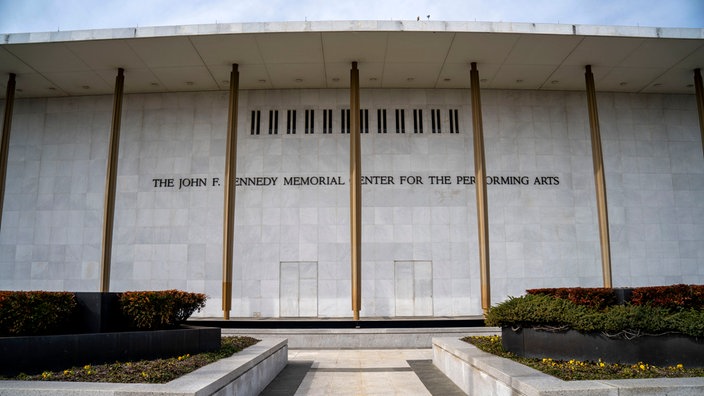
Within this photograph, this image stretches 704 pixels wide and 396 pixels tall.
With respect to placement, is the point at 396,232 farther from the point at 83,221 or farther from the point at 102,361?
the point at 102,361

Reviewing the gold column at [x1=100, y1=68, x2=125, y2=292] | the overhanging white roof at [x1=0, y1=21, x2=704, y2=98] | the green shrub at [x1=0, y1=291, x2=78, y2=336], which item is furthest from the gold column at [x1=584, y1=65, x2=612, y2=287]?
the gold column at [x1=100, y1=68, x2=125, y2=292]

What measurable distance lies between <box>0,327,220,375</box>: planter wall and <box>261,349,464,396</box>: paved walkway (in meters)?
1.67

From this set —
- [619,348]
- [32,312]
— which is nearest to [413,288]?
[619,348]

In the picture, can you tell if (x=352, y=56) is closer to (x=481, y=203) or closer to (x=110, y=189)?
(x=481, y=203)

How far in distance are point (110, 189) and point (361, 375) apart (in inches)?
454

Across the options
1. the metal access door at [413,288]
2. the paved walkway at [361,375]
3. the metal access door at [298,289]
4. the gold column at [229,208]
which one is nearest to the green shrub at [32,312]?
Answer: the paved walkway at [361,375]

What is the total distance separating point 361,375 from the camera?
1085 cm

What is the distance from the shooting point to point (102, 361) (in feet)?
25.4

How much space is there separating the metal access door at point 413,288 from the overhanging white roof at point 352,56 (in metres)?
6.81

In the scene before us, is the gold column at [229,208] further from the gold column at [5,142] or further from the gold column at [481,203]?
the gold column at [481,203]

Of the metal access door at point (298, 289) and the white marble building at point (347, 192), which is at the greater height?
the white marble building at point (347, 192)

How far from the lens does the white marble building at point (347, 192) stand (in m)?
19.9

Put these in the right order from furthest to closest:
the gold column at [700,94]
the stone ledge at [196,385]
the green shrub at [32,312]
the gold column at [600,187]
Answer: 1. the gold column at [700,94]
2. the gold column at [600,187]
3. the green shrub at [32,312]
4. the stone ledge at [196,385]

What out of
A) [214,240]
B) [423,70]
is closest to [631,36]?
[423,70]
